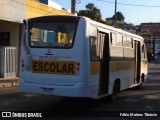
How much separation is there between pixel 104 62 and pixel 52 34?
2.25 m

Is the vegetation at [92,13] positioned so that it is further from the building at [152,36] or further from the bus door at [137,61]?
the bus door at [137,61]

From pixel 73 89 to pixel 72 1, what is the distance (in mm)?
20942

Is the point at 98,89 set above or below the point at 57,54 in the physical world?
below

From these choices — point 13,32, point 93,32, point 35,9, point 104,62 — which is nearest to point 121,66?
point 104,62

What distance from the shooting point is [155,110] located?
1305 cm

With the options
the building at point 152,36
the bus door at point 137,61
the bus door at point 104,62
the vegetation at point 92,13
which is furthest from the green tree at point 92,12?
the bus door at point 104,62

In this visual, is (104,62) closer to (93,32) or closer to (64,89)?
(93,32)

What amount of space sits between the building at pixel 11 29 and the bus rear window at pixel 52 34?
39.0 feet

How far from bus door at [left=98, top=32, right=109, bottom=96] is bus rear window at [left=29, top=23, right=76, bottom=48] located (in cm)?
141

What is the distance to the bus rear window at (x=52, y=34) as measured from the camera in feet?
40.2

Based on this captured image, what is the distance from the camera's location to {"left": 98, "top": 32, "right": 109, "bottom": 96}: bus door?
13438 mm

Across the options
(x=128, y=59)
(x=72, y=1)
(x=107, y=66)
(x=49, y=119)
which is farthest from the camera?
(x=72, y=1)

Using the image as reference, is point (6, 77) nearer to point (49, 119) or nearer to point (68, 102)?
point (68, 102)

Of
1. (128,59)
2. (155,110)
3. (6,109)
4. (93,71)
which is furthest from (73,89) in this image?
(128,59)
